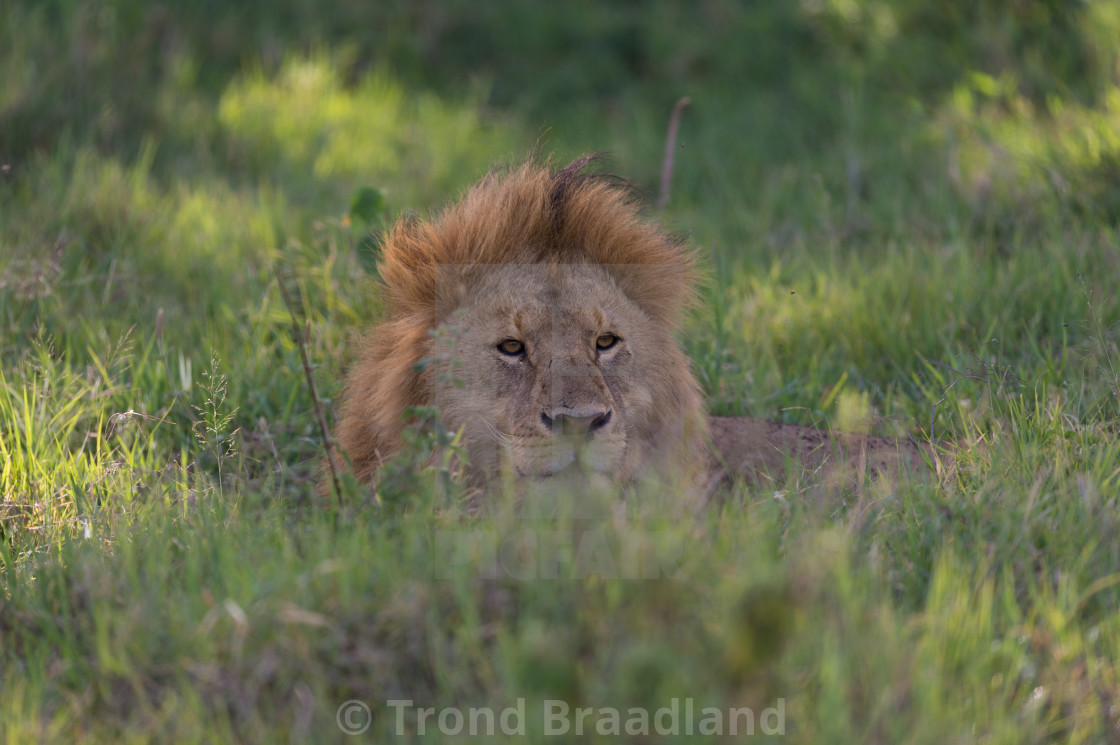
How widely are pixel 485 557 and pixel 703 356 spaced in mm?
2314

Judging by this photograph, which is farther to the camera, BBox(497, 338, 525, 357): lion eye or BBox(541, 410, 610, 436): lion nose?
A: BBox(497, 338, 525, 357): lion eye

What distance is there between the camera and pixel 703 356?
465 cm

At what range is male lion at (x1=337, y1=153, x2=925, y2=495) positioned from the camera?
3125 millimetres

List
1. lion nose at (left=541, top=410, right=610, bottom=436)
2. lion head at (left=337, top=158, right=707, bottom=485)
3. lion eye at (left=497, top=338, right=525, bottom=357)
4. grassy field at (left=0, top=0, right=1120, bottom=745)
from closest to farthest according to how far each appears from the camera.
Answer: grassy field at (left=0, top=0, right=1120, bottom=745) < lion nose at (left=541, top=410, right=610, bottom=436) < lion head at (left=337, top=158, right=707, bottom=485) < lion eye at (left=497, top=338, right=525, bottom=357)

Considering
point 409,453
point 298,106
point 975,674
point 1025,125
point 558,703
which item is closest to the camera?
point 558,703

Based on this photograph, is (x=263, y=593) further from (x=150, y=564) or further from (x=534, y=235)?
(x=534, y=235)

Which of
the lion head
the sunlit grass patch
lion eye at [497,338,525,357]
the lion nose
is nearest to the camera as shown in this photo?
the lion nose

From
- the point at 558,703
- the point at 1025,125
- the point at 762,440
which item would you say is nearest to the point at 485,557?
the point at 558,703

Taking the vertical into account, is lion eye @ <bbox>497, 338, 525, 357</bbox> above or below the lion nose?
above

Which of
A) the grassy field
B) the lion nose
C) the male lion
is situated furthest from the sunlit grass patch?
the lion nose

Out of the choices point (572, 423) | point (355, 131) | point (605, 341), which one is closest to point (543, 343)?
point (605, 341)

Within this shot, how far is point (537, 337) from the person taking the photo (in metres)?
3.27

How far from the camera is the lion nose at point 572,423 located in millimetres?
2996

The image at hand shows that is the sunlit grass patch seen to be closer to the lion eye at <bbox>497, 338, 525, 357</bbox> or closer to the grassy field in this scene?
the grassy field
